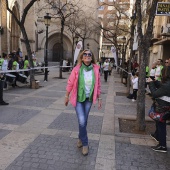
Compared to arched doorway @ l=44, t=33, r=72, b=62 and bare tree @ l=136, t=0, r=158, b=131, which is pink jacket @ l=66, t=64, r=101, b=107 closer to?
bare tree @ l=136, t=0, r=158, b=131

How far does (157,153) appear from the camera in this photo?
13.6 feet

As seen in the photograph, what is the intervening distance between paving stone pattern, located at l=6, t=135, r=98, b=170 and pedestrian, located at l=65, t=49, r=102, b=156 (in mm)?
234

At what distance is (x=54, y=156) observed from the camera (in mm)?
3803

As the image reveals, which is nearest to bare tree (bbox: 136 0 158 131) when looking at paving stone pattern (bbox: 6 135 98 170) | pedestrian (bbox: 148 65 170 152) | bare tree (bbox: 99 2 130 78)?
pedestrian (bbox: 148 65 170 152)

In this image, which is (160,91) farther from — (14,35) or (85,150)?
(14,35)

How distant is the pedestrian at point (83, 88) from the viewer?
3.84m

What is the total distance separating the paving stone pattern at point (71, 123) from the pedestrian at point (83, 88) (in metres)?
1.33

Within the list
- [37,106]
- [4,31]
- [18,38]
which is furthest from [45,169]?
[18,38]

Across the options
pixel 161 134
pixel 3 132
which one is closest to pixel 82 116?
pixel 161 134

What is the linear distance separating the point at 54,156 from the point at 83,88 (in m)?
1.32

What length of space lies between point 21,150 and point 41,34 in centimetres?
3797

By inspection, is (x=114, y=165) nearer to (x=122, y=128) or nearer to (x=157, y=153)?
(x=157, y=153)

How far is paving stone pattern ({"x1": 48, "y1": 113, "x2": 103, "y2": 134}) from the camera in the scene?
17.3 ft

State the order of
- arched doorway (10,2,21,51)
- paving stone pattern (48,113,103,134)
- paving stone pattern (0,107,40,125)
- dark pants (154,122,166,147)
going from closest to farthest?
dark pants (154,122,166,147)
paving stone pattern (48,113,103,134)
paving stone pattern (0,107,40,125)
arched doorway (10,2,21,51)
